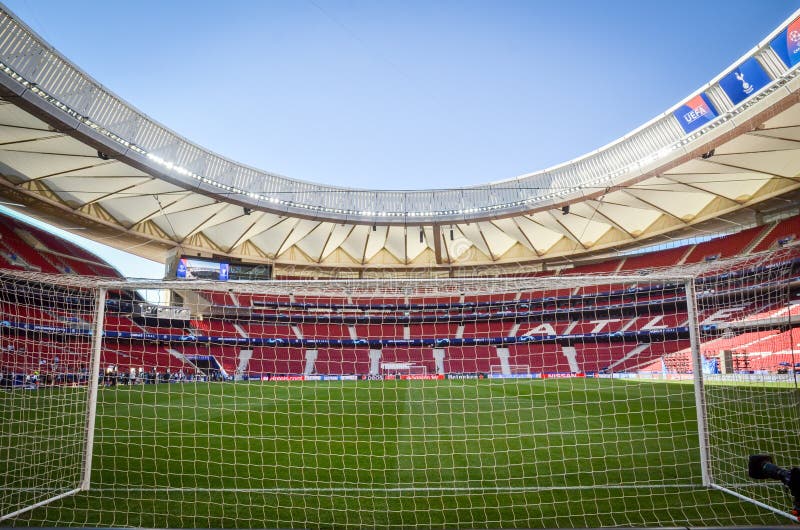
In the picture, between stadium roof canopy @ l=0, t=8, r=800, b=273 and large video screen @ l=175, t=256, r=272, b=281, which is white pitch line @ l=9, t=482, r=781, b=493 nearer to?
stadium roof canopy @ l=0, t=8, r=800, b=273

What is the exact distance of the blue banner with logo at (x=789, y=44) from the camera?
11.8 meters

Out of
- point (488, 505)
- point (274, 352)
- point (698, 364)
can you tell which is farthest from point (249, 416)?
point (274, 352)

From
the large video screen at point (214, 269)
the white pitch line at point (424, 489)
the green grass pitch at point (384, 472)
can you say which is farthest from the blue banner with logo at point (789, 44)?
the large video screen at point (214, 269)

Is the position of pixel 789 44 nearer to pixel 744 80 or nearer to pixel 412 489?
pixel 744 80

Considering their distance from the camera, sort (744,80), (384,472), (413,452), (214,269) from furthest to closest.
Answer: (214,269) → (744,80) → (413,452) → (384,472)

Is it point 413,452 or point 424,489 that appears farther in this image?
point 413,452

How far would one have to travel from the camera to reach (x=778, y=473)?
1.42m

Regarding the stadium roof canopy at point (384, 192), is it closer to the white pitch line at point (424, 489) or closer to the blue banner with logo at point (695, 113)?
the blue banner with logo at point (695, 113)

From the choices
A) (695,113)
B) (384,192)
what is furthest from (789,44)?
(384,192)

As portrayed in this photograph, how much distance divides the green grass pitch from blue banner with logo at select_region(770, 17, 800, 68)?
10.2 metres

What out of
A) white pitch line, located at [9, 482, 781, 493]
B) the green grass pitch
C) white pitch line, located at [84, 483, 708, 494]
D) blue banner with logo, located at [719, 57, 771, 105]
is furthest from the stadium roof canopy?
white pitch line, located at [84, 483, 708, 494]

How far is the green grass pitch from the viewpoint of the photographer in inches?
150

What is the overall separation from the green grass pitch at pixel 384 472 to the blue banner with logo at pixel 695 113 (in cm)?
1093

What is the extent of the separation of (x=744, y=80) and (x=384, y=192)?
15672 millimetres
